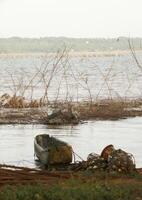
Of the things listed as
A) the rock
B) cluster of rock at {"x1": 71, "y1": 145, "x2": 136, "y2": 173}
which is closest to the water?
the rock

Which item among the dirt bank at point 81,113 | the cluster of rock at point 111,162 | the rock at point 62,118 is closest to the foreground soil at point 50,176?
the cluster of rock at point 111,162

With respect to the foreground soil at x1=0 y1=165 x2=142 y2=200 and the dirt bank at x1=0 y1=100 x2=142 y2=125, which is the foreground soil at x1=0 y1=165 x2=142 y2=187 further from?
the dirt bank at x1=0 y1=100 x2=142 y2=125

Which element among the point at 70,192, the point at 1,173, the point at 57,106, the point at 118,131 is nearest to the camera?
the point at 70,192

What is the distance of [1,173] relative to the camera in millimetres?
9867

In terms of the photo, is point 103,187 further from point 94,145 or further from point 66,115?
point 66,115

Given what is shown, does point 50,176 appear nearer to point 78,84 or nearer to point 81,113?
point 81,113

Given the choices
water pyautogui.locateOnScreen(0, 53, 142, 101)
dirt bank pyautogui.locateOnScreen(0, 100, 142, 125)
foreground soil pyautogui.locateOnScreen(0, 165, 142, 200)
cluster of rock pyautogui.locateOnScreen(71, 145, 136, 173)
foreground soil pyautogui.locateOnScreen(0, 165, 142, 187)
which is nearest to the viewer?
foreground soil pyautogui.locateOnScreen(0, 165, 142, 200)

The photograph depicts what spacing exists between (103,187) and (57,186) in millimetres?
676

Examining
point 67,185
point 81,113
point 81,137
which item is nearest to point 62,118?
point 81,113

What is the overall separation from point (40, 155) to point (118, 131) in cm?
582

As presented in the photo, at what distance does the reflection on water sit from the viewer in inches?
562

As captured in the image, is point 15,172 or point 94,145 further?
point 94,145

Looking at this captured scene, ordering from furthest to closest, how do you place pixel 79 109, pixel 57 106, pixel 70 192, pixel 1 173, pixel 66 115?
pixel 57 106, pixel 79 109, pixel 66 115, pixel 1 173, pixel 70 192

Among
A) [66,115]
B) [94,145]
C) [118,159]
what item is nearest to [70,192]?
[118,159]
